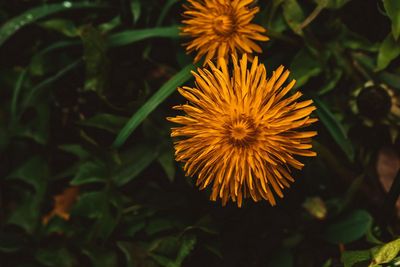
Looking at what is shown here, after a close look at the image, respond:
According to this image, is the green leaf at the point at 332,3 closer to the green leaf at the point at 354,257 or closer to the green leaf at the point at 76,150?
the green leaf at the point at 354,257

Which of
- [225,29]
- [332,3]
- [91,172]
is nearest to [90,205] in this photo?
[91,172]

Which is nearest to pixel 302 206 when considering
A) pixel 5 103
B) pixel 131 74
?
pixel 131 74

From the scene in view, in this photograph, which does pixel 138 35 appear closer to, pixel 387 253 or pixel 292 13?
pixel 292 13

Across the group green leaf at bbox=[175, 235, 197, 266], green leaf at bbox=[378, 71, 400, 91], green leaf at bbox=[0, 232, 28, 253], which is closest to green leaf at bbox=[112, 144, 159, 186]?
green leaf at bbox=[175, 235, 197, 266]

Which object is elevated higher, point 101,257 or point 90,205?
point 90,205

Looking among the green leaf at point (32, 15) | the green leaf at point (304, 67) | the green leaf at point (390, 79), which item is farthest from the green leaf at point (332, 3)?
the green leaf at point (32, 15)

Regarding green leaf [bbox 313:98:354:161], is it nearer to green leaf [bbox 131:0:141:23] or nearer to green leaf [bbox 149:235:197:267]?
green leaf [bbox 149:235:197:267]

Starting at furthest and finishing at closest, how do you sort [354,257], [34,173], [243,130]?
1. [34,173]
2. [354,257]
3. [243,130]

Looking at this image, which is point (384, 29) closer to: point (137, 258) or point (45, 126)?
point (137, 258)
